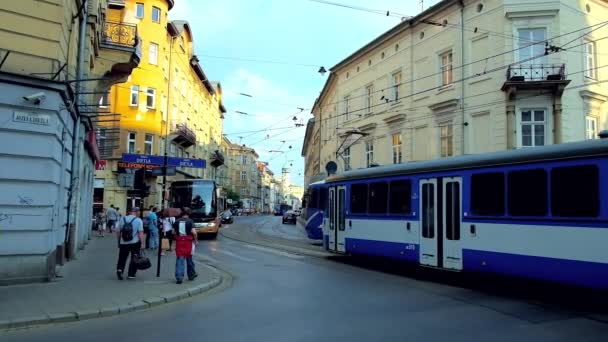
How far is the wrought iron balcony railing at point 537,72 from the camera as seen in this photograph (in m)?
22.4

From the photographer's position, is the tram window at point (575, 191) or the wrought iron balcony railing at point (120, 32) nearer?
the tram window at point (575, 191)

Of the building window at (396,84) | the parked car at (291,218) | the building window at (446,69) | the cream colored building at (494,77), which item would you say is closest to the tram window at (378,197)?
the cream colored building at (494,77)

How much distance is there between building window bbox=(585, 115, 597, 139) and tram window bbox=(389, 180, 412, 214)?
14.1 m

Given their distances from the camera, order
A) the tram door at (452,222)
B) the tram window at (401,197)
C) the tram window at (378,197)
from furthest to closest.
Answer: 1. the tram window at (378,197)
2. the tram window at (401,197)
3. the tram door at (452,222)

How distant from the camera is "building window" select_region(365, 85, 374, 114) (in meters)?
34.1

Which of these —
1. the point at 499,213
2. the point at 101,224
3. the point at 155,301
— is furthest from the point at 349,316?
the point at 101,224

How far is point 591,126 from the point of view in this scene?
24.0 metres

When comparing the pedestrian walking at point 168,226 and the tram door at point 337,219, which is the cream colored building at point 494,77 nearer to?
the tram door at point 337,219

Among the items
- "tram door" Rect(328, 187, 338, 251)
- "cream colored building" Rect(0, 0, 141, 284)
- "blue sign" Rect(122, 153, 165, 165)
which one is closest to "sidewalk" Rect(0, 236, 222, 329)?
"cream colored building" Rect(0, 0, 141, 284)

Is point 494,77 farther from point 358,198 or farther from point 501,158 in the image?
point 501,158

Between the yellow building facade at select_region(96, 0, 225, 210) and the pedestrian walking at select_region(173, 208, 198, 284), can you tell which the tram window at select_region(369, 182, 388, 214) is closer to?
the pedestrian walking at select_region(173, 208, 198, 284)

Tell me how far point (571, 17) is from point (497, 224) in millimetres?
16777

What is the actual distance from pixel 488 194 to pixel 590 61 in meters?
16.8

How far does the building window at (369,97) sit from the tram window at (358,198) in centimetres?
1840
